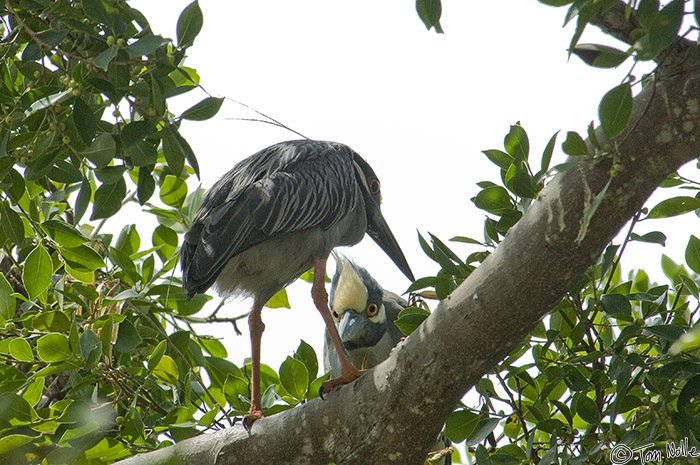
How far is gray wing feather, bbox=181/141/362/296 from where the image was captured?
2980 mm

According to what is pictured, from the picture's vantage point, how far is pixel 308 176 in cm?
334

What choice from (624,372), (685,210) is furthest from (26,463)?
(685,210)

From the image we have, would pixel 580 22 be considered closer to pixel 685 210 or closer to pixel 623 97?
pixel 623 97

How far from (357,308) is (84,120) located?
220 cm

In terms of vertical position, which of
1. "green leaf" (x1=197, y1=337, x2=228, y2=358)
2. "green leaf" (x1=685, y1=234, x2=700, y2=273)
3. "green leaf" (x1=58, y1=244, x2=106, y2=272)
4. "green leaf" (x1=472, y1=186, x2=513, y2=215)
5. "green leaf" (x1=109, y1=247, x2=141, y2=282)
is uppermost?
"green leaf" (x1=58, y1=244, x2=106, y2=272)

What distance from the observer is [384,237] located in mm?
4094

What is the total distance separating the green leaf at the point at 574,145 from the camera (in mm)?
1895

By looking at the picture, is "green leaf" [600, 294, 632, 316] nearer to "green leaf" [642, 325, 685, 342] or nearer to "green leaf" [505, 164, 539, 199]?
"green leaf" [642, 325, 685, 342]

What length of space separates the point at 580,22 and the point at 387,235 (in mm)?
2598

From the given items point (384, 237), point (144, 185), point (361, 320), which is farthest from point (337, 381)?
point (384, 237)

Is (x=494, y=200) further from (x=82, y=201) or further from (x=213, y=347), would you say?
(x=213, y=347)

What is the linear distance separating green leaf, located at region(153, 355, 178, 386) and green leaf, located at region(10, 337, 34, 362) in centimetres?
61
